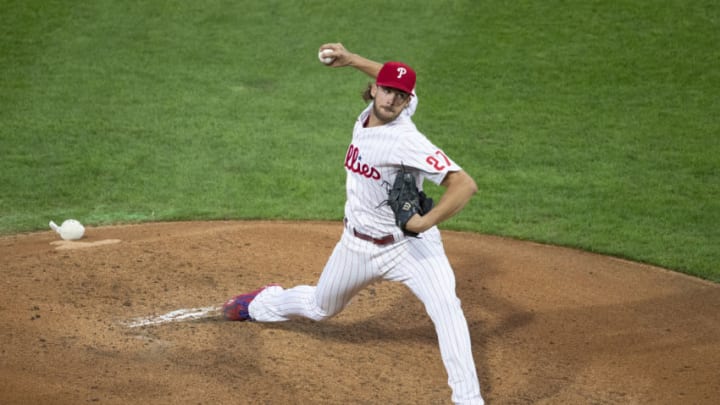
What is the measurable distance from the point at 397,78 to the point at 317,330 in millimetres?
1956

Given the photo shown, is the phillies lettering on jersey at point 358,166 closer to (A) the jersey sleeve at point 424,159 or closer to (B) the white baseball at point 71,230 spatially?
(A) the jersey sleeve at point 424,159

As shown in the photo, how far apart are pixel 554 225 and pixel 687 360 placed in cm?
273

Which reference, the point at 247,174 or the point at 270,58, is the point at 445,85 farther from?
the point at 247,174

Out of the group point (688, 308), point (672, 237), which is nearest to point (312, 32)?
point (672, 237)

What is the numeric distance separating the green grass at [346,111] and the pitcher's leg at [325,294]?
268 centimetres

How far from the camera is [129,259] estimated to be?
23.9 feet

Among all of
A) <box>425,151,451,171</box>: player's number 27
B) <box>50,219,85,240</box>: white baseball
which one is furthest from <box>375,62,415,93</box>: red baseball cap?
<box>50,219,85,240</box>: white baseball

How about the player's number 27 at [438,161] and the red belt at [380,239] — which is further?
the red belt at [380,239]

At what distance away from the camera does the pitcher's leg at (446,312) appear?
516cm

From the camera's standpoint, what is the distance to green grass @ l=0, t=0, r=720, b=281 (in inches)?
356

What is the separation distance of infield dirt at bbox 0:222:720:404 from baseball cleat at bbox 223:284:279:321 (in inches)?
3.5

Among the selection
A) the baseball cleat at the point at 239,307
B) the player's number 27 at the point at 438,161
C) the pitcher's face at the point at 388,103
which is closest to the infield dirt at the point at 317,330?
the baseball cleat at the point at 239,307

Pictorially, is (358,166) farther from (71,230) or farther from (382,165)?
(71,230)

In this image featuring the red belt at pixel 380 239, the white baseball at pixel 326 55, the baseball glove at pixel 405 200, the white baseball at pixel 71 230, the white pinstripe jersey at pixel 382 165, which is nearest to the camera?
the baseball glove at pixel 405 200
